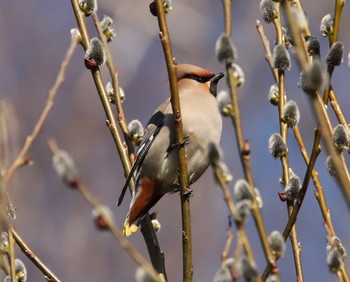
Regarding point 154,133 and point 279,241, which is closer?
point 279,241

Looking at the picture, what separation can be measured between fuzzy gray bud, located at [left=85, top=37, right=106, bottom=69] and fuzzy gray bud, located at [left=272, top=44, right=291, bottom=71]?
0.74m

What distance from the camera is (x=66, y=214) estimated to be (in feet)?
29.2

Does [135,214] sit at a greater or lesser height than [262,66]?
lesser

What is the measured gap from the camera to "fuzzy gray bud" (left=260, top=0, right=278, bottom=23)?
9.30 ft

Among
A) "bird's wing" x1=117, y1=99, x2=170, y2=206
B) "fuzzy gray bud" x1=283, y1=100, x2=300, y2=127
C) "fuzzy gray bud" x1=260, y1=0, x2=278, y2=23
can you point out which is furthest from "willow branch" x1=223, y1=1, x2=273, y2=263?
"bird's wing" x1=117, y1=99, x2=170, y2=206

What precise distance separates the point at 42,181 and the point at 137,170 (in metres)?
5.47

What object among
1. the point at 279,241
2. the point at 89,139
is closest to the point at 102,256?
the point at 89,139

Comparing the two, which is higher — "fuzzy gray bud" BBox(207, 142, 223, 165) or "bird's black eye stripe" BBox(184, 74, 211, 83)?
"bird's black eye stripe" BBox(184, 74, 211, 83)

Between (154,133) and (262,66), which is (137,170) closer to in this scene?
(154,133)

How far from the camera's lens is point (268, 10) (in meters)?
2.85

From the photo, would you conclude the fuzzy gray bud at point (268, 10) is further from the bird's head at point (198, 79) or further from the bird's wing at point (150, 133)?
the bird's head at point (198, 79)

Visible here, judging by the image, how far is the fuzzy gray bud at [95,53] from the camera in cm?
301

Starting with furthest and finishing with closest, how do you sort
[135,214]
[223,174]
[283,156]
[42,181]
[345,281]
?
[42,181]
[135,214]
[283,156]
[345,281]
[223,174]

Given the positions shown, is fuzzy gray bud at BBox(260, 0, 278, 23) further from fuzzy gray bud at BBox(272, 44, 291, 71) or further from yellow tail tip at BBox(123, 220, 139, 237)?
yellow tail tip at BBox(123, 220, 139, 237)
